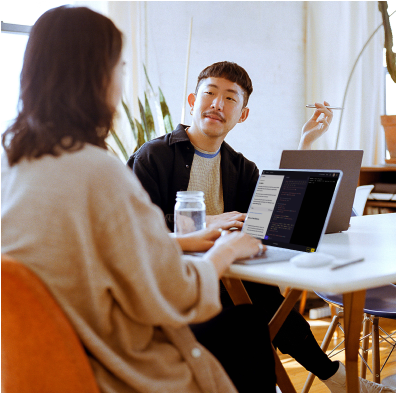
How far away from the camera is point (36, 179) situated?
30.8 inches

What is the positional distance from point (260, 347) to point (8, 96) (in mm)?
2479

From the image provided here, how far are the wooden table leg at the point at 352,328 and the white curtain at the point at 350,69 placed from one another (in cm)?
274

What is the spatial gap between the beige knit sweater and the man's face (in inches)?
41.5

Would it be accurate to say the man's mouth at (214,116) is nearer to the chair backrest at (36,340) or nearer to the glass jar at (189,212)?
the glass jar at (189,212)

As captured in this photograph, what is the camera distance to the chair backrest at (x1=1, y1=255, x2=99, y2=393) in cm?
68

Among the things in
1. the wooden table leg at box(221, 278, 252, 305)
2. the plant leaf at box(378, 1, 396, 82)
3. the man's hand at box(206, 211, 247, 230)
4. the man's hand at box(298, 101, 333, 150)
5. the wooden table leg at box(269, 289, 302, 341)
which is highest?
the plant leaf at box(378, 1, 396, 82)

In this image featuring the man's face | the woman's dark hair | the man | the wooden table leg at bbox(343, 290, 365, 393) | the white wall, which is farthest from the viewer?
the white wall

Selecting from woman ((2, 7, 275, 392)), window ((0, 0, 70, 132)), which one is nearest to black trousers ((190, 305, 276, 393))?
woman ((2, 7, 275, 392))

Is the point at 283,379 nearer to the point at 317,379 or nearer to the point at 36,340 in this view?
the point at 36,340

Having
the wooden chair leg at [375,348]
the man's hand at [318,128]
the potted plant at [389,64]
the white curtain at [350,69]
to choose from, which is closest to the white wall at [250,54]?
the white curtain at [350,69]

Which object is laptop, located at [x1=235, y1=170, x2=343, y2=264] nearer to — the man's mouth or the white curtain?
the man's mouth

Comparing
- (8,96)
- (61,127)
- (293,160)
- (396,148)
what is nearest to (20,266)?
(61,127)

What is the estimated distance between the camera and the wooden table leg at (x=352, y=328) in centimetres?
105

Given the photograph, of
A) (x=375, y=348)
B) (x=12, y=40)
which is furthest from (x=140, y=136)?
(x=375, y=348)
